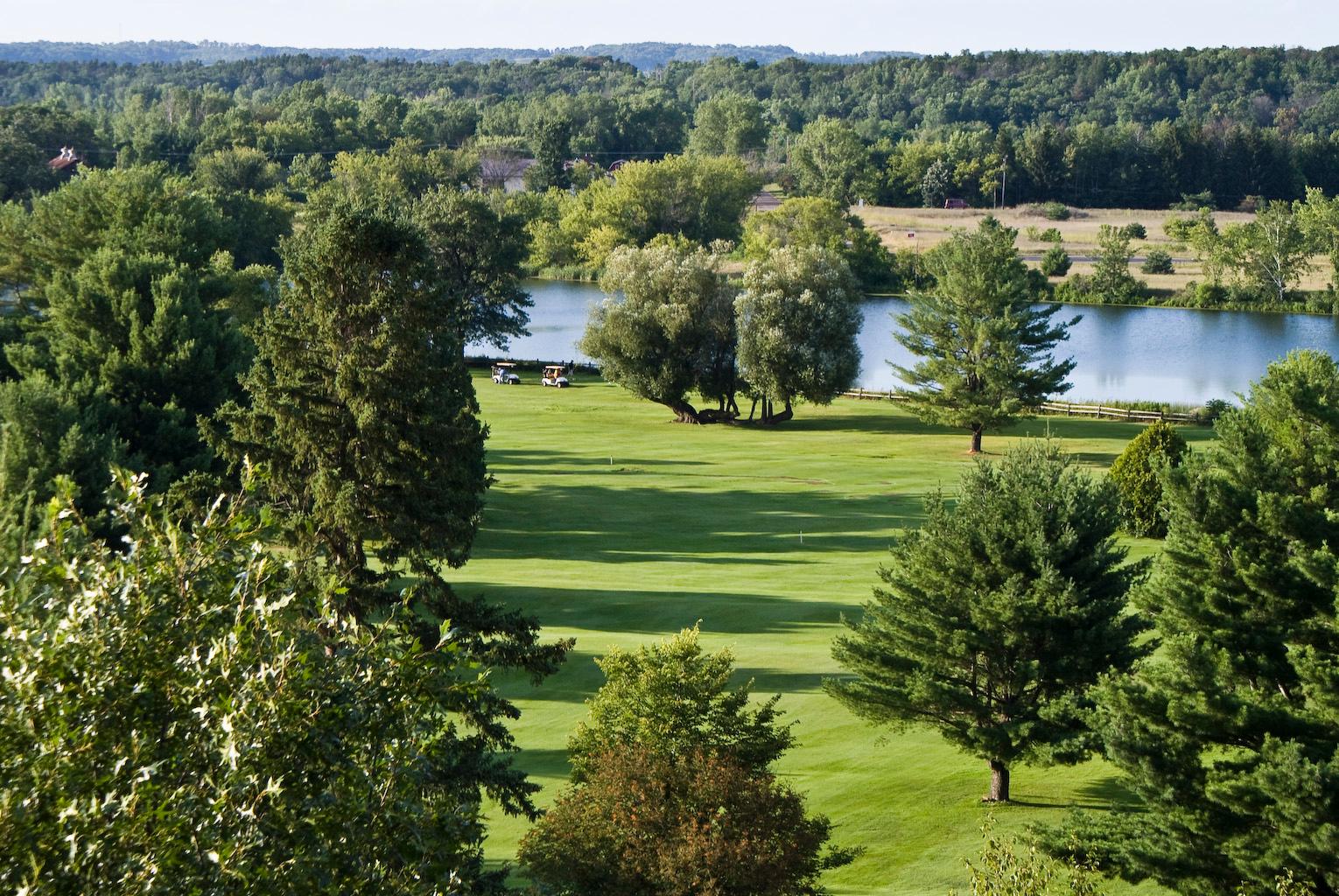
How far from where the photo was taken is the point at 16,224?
206 ft

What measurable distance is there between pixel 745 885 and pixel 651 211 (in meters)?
117

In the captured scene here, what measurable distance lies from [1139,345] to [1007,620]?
261ft

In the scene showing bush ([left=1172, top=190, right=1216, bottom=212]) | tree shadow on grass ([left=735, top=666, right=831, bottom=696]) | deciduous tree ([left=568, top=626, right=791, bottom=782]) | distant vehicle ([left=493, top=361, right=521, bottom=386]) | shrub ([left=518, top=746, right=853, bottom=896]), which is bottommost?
distant vehicle ([left=493, top=361, right=521, bottom=386])

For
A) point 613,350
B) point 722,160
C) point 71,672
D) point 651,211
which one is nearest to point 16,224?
Answer: point 613,350

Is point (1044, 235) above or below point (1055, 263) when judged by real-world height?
above

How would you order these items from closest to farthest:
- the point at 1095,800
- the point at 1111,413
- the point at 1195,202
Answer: the point at 1095,800 < the point at 1111,413 < the point at 1195,202

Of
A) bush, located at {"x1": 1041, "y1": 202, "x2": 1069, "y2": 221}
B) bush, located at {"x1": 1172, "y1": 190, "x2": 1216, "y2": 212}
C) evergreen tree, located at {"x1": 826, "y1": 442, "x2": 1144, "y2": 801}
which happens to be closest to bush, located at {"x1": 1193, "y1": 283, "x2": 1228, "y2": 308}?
bush, located at {"x1": 1041, "y1": 202, "x2": 1069, "y2": 221}

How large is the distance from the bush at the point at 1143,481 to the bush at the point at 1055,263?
76.0m

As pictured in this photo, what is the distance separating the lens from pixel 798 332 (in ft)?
225

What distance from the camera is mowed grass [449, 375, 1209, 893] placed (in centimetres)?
2469

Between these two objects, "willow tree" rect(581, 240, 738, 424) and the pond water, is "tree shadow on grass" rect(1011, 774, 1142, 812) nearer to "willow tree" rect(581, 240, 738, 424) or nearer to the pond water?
"willow tree" rect(581, 240, 738, 424)

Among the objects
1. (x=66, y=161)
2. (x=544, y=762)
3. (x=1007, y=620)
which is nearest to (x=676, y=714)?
(x=1007, y=620)

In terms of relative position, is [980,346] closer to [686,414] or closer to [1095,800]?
[686,414]

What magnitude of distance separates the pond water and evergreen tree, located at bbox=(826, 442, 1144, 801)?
4853 centimetres
